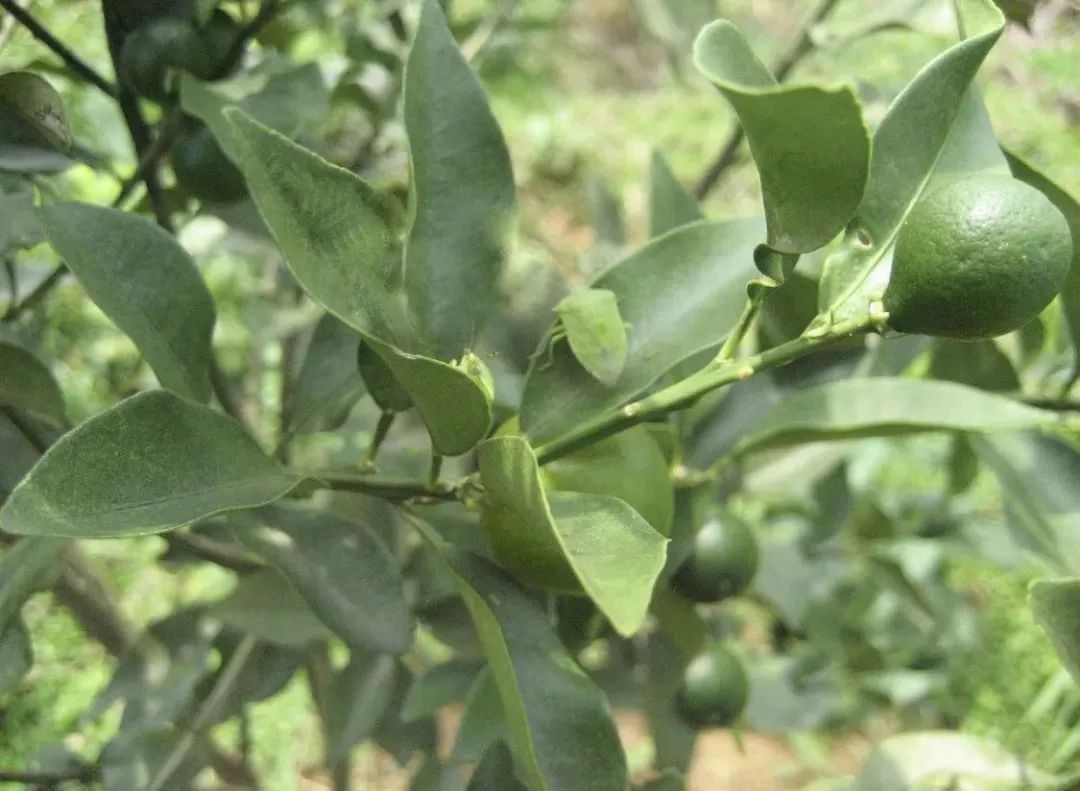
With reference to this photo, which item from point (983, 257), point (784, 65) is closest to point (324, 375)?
point (983, 257)

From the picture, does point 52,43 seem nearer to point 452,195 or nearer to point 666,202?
point 452,195

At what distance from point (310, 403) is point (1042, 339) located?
18.5 inches

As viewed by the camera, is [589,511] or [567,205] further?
[567,205]

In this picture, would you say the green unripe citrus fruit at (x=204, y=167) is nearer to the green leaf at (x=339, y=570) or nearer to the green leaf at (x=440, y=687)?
the green leaf at (x=339, y=570)

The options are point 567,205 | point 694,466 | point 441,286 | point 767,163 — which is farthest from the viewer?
point 567,205

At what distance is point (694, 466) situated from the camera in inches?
24.4

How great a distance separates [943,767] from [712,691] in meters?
0.17

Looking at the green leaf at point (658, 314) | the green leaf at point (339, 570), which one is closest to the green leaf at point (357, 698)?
the green leaf at point (339, 570)

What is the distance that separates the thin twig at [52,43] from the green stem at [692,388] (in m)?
0.32

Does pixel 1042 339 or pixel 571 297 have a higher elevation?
pixel 571 297

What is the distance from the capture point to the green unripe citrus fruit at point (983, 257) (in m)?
0.33

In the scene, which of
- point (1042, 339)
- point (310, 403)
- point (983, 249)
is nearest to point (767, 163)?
point (983, 249)

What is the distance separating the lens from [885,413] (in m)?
0.51

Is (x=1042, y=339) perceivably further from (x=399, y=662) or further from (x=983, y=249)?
(x=399, y=662)
